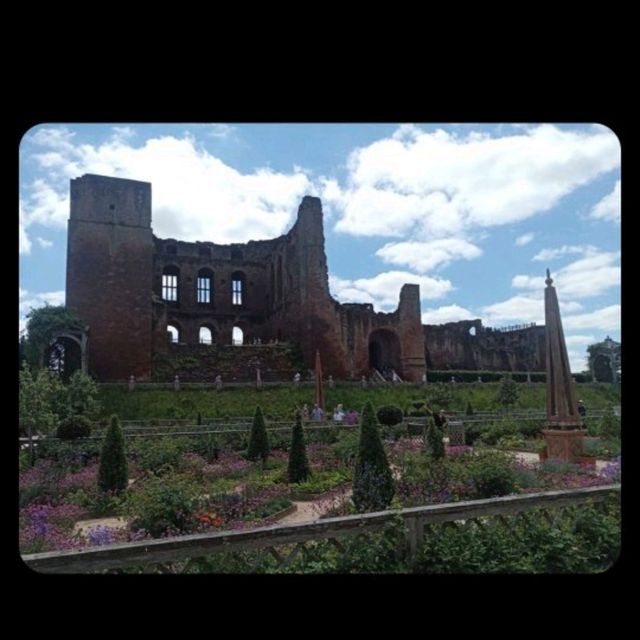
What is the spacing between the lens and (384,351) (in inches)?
1550

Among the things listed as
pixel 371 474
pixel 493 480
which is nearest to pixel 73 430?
pixel 371 474

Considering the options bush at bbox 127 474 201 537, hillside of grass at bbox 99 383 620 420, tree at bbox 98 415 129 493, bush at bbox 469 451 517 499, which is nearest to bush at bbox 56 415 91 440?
tree at bbox 98 415 129 493

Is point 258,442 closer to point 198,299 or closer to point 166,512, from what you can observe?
point 166,512

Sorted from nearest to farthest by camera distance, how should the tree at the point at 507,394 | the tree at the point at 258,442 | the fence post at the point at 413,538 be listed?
1. the fence post at the point at 413,538
2. the tree at the point at 258,442
3. the tree at the point at 507,394

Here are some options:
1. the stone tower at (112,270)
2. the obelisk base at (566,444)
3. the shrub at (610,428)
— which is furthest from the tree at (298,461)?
the stone tower at (112,270)

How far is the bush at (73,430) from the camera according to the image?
13.9 m

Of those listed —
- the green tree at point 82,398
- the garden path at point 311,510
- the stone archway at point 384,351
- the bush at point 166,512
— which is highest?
the stone archway at point 384,351

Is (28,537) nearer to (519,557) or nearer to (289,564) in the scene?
(289,564)

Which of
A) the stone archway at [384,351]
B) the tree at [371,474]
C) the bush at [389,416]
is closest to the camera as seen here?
the tree at [371,474]

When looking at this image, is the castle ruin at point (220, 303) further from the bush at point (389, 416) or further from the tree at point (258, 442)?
the tree at point (258, 442)

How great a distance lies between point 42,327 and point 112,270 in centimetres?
615

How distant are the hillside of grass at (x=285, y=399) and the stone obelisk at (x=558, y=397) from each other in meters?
11.8

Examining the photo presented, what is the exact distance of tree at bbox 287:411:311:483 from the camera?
35.8 ft

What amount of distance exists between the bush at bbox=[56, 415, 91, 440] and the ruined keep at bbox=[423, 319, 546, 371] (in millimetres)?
33146
